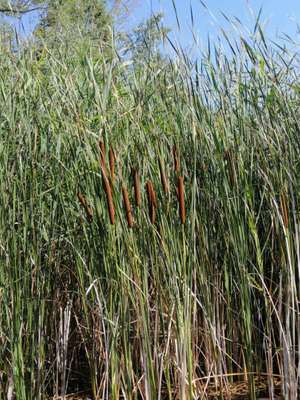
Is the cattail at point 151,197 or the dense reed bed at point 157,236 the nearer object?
the cattail at point 151,197

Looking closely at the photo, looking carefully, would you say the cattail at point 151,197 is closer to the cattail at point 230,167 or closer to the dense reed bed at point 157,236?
the dense reed bed at point 157,236

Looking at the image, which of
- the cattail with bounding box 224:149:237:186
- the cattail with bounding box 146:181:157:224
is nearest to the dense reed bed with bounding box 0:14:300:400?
the cattail with bounding box 224:149:237:186

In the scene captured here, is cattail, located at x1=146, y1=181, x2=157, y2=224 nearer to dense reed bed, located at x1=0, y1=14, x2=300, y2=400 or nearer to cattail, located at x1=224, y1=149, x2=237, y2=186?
dense reed bed, located at x1=0, y1=14, x2=300, y2=400

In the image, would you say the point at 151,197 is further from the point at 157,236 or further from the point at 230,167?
the point at 230,167

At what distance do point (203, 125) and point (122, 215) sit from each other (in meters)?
0.65

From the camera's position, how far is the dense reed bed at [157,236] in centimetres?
246

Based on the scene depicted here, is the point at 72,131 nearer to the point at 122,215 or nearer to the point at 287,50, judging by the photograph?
the point at 122,215

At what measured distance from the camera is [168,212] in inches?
97.1

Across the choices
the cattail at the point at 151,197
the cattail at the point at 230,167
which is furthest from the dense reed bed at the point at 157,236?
the cattail at the point at 151,197

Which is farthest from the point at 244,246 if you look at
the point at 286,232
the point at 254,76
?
the point at 254,76

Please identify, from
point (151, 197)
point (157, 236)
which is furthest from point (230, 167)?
point (151, 197)

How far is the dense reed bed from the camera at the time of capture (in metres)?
2.46

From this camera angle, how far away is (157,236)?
2.53 m

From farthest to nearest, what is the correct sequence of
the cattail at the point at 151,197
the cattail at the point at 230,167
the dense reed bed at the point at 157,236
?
the cattail at the point at 230,167 < the dense reed bed at the point at 157,236 < the cattail at the point at 151,197
